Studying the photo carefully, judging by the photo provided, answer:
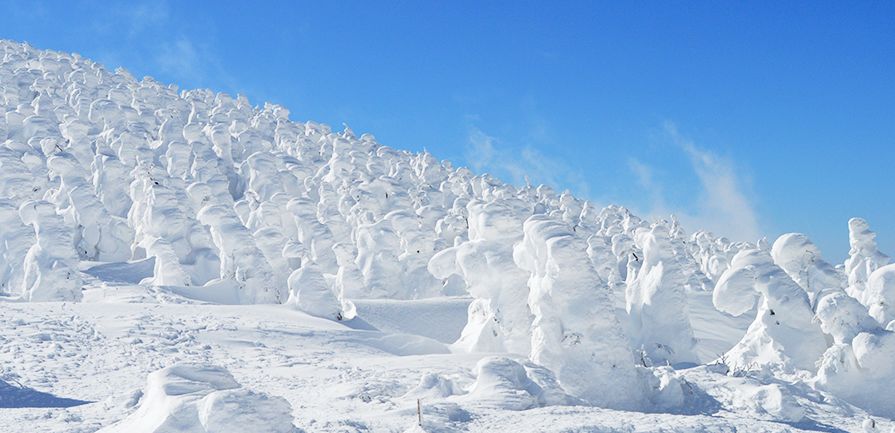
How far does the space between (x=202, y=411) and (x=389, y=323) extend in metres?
16.1

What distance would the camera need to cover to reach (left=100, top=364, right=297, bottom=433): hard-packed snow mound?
26.8 ft

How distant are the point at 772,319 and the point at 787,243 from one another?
118 inches

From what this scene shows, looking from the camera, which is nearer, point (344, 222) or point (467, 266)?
point (467, 266)

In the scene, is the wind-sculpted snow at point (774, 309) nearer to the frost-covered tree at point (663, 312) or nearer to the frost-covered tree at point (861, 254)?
the frost-covered tree at point (663, 312)

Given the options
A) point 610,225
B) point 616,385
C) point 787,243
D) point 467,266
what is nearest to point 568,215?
point 610,225

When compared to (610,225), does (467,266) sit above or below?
below

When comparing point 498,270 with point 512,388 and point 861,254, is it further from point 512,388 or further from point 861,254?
point 861,254

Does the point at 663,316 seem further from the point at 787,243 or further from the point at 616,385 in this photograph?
the point at 616,385

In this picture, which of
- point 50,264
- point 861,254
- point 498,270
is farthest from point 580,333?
point 861,254

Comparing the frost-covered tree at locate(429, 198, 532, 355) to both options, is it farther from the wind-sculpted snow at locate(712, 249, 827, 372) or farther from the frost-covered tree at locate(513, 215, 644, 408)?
the wind-sculpted snow at locate(712, 249, 827, 372)

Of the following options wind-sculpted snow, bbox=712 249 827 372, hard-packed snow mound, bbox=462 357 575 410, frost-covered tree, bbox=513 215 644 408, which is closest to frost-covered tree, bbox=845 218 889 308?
wind-sculpted snow, bbox=712 249 827 372

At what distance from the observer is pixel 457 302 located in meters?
26.9

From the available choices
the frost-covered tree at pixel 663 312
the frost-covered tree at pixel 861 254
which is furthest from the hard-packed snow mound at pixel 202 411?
the frost-covered tree at pixel 861 254

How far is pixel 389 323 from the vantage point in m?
24.2
